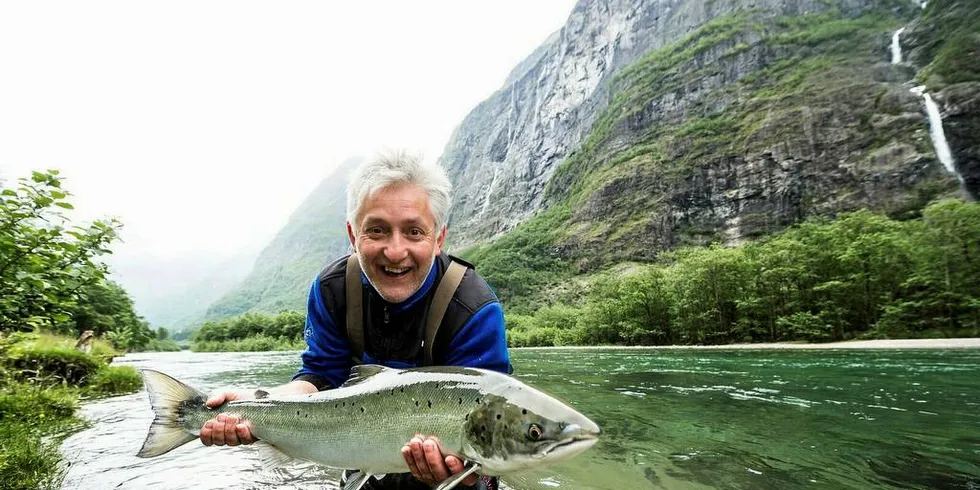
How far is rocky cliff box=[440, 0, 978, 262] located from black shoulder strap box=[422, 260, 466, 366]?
285 ft

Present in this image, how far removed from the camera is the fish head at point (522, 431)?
235 cm

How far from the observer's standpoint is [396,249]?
10.3 feet

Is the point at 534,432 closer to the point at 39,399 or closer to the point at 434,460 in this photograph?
the point at 434,460

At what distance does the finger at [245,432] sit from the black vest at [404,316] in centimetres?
87

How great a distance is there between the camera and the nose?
3.14m

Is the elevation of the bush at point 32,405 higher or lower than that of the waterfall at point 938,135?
lower

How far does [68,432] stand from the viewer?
308 inches

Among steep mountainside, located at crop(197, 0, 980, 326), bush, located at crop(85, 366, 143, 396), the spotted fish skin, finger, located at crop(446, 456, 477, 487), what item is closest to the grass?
bush, located at crop(85, 366, 143, 396)

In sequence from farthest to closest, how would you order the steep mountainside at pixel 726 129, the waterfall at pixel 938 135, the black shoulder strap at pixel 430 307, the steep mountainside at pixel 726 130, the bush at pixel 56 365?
1. the steep mountainside at pixel 726 129
2. the steep mountainside at pixel 726 130
3. the waterfall at pixel 938 135
4. the bush at pixel 56 365
5. the black shoulder strap at pixel 430 307

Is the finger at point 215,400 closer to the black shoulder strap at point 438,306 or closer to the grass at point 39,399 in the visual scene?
the black shoulder strap at point 438,306

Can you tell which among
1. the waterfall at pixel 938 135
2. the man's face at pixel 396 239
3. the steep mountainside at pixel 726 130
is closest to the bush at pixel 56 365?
the man's face at pixel 396 239

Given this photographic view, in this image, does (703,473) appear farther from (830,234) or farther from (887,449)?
(830,234)

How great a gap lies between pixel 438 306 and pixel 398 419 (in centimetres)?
88

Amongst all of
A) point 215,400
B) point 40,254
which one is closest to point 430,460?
point 215,400
